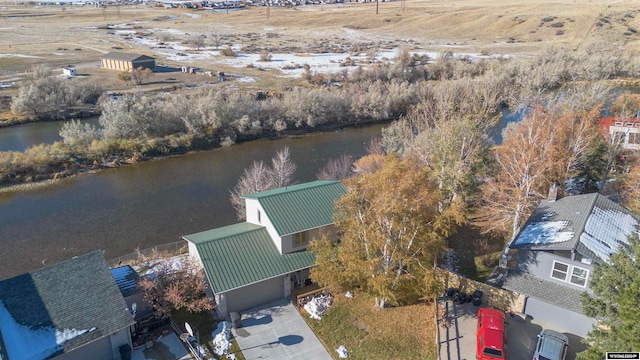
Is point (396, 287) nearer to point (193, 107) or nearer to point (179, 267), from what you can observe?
point (179, 267)

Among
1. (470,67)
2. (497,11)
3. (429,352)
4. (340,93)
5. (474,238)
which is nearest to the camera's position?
(429,352)

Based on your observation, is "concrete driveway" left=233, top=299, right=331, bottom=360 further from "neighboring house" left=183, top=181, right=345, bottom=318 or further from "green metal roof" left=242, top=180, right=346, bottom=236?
"green metal roof" left=242, top=180, right=346, bottom=236

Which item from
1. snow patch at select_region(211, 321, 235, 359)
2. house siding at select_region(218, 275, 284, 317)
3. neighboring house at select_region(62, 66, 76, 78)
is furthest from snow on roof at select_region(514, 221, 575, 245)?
neighboring house at select_region(62, 66, 76, 78)

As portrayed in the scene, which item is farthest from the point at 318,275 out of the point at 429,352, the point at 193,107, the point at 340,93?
the point at 340,93

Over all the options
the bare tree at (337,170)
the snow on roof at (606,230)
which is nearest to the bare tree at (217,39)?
the bare tree at (337,170)

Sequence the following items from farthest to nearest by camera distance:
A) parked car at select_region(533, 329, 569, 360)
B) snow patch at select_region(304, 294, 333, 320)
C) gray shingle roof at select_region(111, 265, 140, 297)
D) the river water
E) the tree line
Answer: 1. the tree line
2. the river water
3. snow patch at select_region(304, 294, 333, 320)
4. gray shingle roof at select_region(111, 265, 140, 297)
5. parked car at select_region(533, 329, 569, 360)

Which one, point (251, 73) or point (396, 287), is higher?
point (251, 73)
